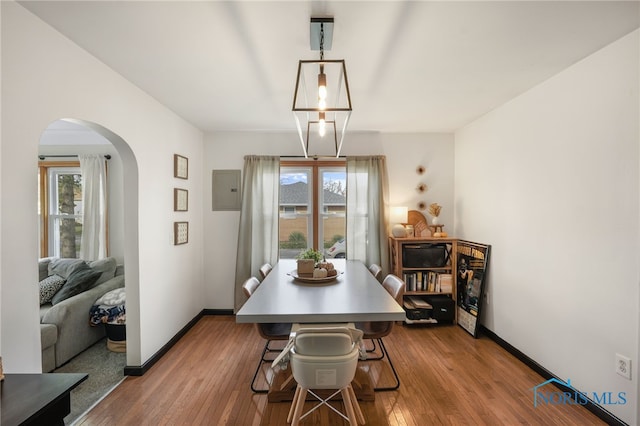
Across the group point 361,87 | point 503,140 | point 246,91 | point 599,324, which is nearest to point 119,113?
point 246,91

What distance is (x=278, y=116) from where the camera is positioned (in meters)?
3.26

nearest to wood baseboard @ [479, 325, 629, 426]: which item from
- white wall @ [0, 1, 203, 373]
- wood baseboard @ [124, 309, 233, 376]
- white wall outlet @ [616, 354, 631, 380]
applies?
white wall outlet @ [616, 354, 631, 380]

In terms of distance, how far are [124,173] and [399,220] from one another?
3.05 meters

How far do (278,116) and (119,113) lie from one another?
1.53 metres

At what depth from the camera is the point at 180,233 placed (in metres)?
3.21

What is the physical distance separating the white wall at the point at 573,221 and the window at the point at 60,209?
17.5ft

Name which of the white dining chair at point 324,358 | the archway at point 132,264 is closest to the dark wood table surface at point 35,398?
the white dining chair at point 324,358

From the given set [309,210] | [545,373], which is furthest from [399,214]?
[545,373]

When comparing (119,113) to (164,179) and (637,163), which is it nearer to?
(164,179)

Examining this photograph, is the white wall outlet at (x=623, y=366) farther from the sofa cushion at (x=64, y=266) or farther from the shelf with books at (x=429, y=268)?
the sofa cushion at (x=64, y=266)

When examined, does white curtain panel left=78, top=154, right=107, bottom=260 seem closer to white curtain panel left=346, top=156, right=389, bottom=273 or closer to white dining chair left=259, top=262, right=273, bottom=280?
white dining chair left=259, top=262, right=273, bottom=280

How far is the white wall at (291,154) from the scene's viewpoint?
12.8 feet

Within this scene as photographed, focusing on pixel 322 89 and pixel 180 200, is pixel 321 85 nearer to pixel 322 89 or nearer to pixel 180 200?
pixel 322 89

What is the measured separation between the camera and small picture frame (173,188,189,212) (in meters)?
3.12
